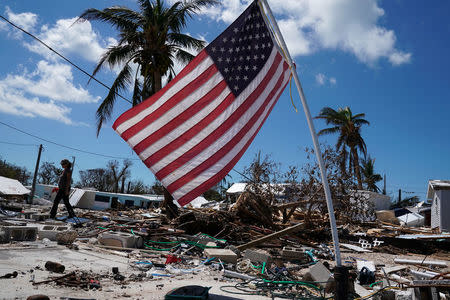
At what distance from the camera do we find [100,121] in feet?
54.6

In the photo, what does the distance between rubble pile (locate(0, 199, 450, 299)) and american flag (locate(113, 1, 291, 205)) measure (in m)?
1.68

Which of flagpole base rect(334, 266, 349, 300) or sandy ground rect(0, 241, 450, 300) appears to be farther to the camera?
sandy ground rect(0, 241, 450, 300)

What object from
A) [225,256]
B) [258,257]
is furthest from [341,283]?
[225,256]

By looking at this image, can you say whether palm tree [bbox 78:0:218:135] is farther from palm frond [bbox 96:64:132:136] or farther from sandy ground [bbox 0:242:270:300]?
sandy ground [bbox 0:242:270:300]

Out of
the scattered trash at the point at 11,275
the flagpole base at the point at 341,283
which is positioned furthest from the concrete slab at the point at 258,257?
the scattered trash at the point at 11,275

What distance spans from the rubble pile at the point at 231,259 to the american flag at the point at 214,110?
66.2 inches

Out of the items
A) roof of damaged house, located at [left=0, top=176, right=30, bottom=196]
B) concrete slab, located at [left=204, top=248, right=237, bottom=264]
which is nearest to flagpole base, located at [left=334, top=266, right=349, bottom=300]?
concrete slab, located at [left=204, top=248, right=237, bottom=264]

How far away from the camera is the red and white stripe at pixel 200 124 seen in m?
4.63

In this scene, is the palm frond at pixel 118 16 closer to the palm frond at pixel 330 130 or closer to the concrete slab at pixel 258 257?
the concrete slab at pixel 258 257

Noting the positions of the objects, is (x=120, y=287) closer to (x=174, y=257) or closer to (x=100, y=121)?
(x=174, y=257)

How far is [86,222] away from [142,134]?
7262 millimetres

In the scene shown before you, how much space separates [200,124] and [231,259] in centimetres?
335

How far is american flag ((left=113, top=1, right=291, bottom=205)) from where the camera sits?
4633 mm

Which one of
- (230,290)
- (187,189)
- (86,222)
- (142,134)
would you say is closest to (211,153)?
(187,189)
